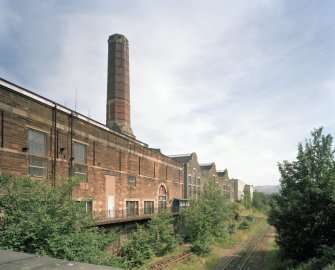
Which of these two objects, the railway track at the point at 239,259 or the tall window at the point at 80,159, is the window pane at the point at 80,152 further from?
the railway track at the point at 239,259

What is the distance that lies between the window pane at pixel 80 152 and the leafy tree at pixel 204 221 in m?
12.5

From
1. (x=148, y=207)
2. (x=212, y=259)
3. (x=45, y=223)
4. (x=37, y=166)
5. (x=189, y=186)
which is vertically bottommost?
(x=212, y=259)

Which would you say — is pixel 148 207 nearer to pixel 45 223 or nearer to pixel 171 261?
pixel 171 261

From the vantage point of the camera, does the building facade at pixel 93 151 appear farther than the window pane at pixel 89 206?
No

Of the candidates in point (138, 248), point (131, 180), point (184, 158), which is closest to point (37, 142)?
point (138, 248)

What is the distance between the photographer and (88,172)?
23344 millimetres

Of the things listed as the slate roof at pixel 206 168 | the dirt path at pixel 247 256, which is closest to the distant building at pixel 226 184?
the slate roof at pixel 206 168

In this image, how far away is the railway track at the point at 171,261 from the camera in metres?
21.1

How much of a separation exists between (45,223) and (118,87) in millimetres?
26787

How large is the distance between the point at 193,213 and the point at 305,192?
13319 mm

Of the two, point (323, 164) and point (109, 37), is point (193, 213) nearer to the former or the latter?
point (323, 164)

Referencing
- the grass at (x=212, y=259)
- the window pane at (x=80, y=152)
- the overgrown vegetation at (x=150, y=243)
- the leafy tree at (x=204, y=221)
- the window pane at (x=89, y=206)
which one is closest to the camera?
the window pane at (x=80, y=152)

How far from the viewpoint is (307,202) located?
63.7 feet

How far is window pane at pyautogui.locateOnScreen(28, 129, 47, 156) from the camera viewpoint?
18281mm
